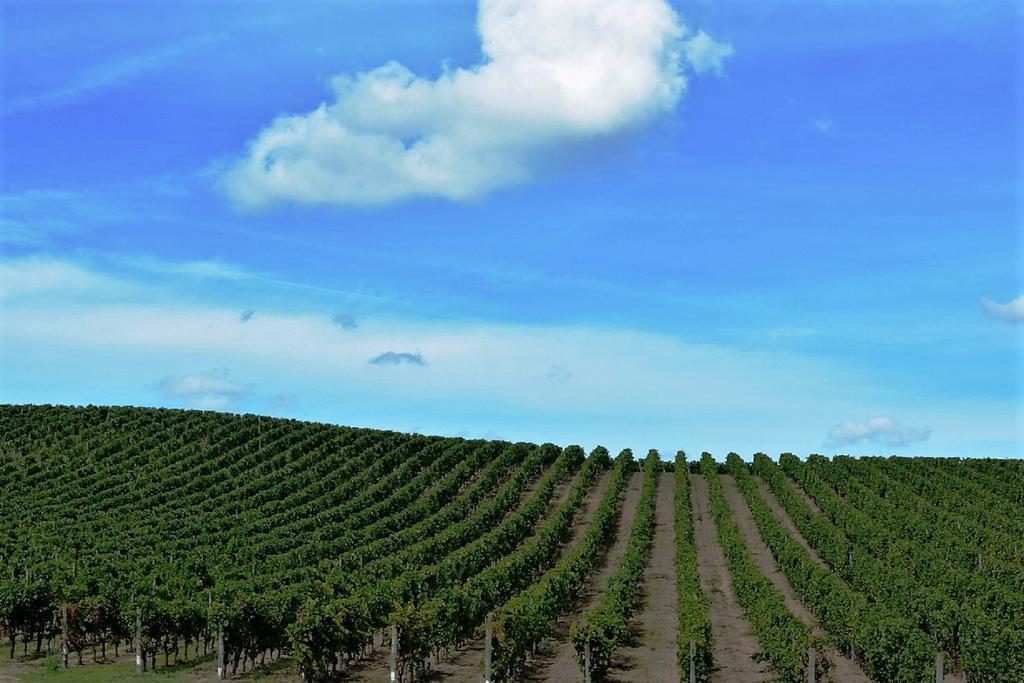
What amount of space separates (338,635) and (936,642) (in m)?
25.5

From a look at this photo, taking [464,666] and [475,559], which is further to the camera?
[475,559]

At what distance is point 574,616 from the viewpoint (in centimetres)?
4925

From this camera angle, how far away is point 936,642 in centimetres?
4109

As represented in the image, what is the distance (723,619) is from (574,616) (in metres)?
7.67

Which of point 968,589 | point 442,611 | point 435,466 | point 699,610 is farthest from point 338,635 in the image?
point 435,466

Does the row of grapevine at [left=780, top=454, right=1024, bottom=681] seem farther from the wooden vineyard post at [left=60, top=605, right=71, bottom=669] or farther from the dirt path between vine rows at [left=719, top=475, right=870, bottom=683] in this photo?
the wooden vineyard post at [left=60, top=605, right=71, bottom=669]

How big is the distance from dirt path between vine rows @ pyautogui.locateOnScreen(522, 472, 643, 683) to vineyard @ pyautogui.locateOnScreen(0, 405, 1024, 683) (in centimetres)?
19

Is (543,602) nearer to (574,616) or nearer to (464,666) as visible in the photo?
(464,666)

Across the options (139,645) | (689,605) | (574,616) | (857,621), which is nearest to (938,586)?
(857,621)

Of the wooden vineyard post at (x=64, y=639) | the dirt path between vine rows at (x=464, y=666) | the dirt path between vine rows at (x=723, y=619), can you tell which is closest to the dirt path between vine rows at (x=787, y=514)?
the dirt path between vine rows at (x=723, y=619)

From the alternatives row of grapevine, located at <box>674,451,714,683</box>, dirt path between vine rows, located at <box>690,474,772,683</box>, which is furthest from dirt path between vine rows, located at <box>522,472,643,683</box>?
dirt path between vine rows, located at <box>690,474,772,683</box>

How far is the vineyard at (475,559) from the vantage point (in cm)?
3741

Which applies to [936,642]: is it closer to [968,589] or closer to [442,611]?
[968,589]

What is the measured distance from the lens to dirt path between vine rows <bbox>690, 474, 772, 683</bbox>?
39.4 meters
